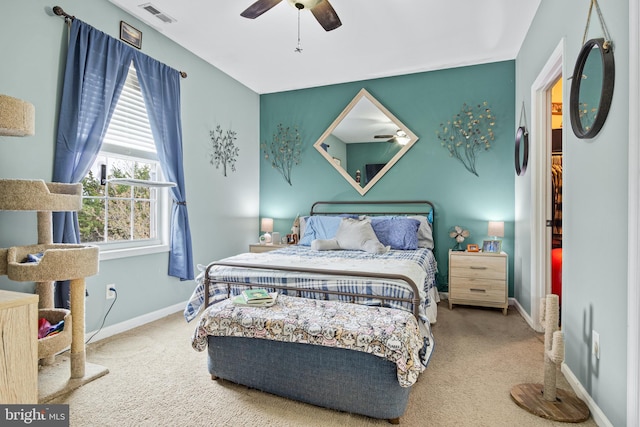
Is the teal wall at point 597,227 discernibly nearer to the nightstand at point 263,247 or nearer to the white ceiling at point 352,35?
the white ceiling at point 352,35

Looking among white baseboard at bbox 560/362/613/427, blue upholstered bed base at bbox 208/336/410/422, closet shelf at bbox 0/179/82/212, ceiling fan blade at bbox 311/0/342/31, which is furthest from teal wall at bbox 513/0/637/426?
closet shelf at bbox 0/179/82/212

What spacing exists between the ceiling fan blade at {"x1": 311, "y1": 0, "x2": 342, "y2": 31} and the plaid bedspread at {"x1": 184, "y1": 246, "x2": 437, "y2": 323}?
6.29ft

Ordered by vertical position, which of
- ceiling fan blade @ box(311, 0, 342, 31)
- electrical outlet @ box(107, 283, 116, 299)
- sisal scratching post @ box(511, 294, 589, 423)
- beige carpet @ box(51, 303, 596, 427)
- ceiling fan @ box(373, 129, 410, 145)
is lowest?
beige carpet @ box(51, 303, 596, 427)

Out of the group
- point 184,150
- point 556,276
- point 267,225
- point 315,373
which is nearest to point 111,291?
point 184,150

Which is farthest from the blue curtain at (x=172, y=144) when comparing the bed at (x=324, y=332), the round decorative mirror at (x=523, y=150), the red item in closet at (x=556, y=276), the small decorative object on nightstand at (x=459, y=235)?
the red item in closet at (x=556, y=276)

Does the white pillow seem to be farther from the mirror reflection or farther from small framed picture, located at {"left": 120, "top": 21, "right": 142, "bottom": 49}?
small framed picture, located at {"left": 120, "top": 21, "right": 142, "bottom": 49}

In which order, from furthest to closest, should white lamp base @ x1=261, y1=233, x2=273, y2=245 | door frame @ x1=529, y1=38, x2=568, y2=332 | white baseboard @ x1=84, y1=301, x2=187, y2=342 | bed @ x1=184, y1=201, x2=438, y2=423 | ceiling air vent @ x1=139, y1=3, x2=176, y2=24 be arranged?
white lamp base @ x1=261, y1=233, x2=273, y2=245 < door frame @ x1=529, y1=38, x2=568, y2=332 < ceiling air vent @ x1=139, y1=3, x2=176, y2=24 < white baseboard @ x1=84, y1=301, x2=187, y2=342 < bed @ x1=184, y1=201, x2=438, y2=423

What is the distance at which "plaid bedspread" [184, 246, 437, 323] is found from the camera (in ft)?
7.29

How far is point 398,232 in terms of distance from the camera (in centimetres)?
381

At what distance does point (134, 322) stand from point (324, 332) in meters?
2.17

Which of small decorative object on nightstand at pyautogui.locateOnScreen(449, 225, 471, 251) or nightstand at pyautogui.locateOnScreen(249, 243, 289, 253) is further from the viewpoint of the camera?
nightstand at pyautogui.locateOnScreen(249, 243, 289, 253)

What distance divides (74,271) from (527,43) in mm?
4242

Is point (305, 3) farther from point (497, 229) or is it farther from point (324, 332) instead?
point (497, 229)

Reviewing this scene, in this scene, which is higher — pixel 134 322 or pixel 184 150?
pixel 184 150
